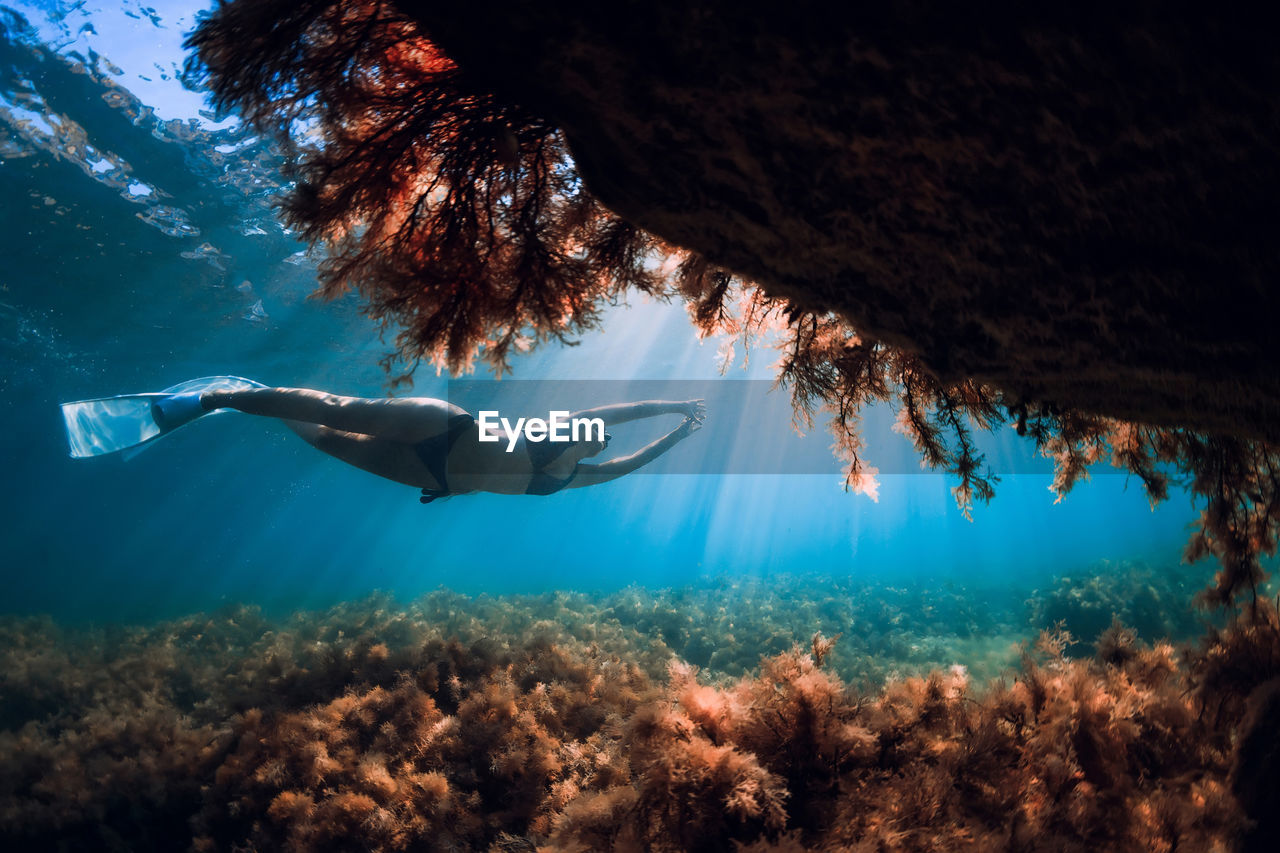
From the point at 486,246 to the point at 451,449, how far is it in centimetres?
274

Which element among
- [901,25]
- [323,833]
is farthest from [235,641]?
[901,25]

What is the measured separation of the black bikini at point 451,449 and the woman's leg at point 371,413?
0.09 m

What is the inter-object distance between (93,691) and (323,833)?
8.10 m

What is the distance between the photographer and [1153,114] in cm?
134

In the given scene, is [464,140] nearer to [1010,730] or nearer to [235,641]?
[1010,730]

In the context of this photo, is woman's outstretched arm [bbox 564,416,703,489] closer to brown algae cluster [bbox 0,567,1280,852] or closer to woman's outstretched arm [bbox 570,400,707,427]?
woman's outstretched arm [bbox 570,400,707,427]

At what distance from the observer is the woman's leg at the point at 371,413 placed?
493 cm

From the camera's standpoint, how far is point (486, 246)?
134 inches

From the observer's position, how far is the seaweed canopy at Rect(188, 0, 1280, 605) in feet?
9.49

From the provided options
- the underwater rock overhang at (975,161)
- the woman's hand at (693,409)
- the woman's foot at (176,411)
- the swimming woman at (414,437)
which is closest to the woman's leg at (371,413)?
the swimming woman at (414,437)

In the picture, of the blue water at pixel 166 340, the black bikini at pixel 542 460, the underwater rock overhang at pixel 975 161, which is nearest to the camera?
the underwater rock overhang at pixel 975 161

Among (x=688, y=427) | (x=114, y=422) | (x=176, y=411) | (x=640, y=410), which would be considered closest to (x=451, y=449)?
(x=640, y=410)

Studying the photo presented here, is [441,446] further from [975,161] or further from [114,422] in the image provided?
[114,422]

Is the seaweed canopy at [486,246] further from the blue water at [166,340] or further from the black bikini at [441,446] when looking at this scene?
the black bikini at [441,446]
